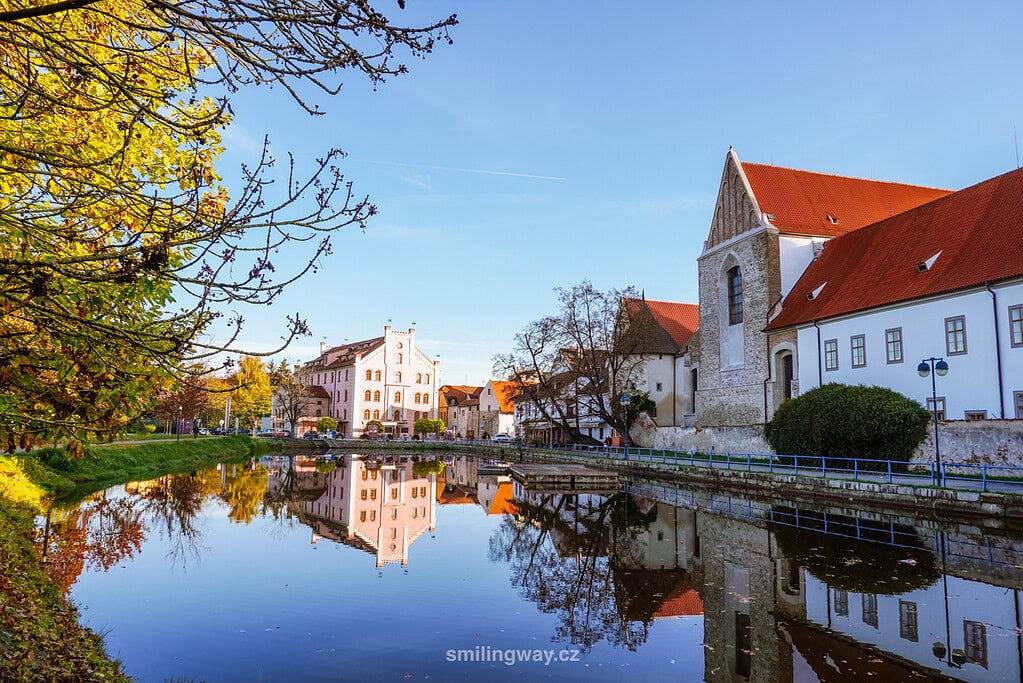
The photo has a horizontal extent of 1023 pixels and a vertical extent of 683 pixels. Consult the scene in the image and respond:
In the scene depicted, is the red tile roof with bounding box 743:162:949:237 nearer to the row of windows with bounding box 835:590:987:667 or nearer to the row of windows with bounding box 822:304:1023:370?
the row of windows with bounding box 822:304:1023:370

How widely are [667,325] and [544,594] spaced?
46.0 metres

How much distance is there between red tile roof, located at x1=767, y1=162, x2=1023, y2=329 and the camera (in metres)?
24.5

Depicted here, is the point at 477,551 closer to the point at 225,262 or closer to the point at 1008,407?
the point at 225,262

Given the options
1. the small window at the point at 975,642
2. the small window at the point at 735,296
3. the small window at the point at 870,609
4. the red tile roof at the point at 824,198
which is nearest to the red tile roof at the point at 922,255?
the red tile roof at the point at 824,198

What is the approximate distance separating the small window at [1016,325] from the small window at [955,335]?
1792 millimetres

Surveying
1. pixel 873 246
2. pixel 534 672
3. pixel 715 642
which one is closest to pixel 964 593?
pixel 715 642

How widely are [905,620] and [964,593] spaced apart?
205cm

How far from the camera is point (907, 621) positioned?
9.00 meters

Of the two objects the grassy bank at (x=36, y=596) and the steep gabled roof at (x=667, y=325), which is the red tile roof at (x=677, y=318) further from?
the grassy bank at (x=36, y=596)

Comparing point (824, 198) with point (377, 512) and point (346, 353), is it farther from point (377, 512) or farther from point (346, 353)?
point (346, 353)

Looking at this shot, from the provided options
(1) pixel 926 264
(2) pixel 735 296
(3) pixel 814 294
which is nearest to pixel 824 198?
(2) pixel 735 296

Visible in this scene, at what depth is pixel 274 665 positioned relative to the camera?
7.59 m

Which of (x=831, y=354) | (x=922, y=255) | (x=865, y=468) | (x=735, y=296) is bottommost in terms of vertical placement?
(x=865, y=468)

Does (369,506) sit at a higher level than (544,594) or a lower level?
lower
